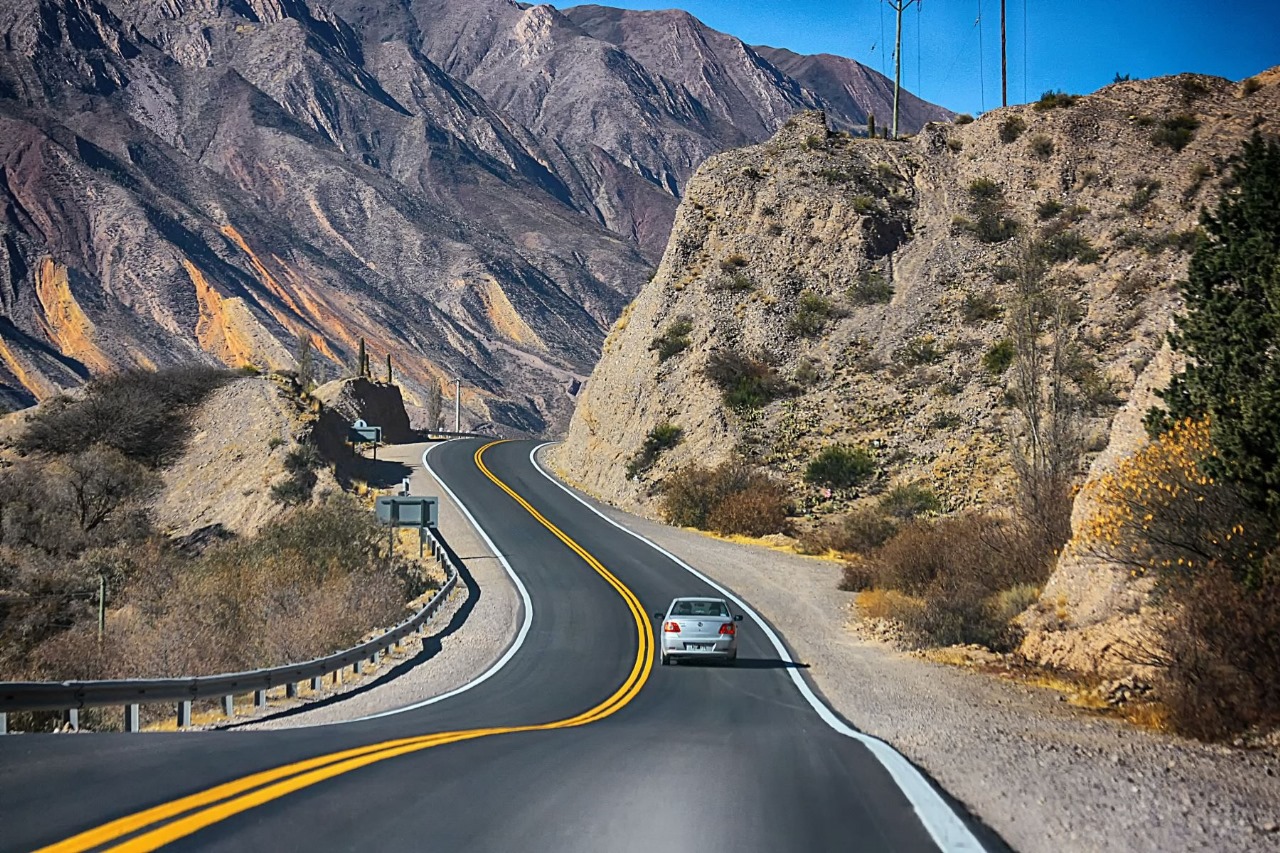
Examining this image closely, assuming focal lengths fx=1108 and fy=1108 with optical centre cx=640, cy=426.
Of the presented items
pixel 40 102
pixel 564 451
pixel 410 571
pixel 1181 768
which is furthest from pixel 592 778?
pixel 40 102

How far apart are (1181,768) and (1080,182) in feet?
185

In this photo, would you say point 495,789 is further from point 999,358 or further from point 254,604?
point 999,358

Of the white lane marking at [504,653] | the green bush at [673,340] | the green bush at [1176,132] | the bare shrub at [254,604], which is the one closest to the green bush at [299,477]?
the bare shrub at [254,604]

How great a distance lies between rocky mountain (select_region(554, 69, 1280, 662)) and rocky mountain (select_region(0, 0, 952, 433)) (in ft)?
186

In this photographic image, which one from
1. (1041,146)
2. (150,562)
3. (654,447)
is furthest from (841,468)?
(1041,146)

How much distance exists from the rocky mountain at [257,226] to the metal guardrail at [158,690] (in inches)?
3150

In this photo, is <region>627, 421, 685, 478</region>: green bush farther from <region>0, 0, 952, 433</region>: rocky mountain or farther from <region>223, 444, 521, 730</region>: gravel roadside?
<region>0, 0, 952, 433</region>: rocky mountain

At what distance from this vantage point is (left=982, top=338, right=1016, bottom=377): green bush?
48469 mm

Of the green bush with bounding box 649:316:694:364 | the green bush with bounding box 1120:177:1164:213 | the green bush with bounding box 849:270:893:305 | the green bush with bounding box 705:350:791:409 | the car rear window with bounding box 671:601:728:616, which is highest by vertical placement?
the green bush with bounding box 1120:177:1164:213

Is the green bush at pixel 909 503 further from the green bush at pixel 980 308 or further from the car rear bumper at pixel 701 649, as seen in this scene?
the car rear bumper at pixel 701 649

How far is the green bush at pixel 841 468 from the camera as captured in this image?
150 feet

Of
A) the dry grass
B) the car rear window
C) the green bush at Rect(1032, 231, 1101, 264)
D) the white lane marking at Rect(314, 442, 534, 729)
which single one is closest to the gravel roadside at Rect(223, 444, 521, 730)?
the white lane marking at Rect(314, 442, 534, 729)

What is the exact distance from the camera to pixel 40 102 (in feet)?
426

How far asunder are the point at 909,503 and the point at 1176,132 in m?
32.3
